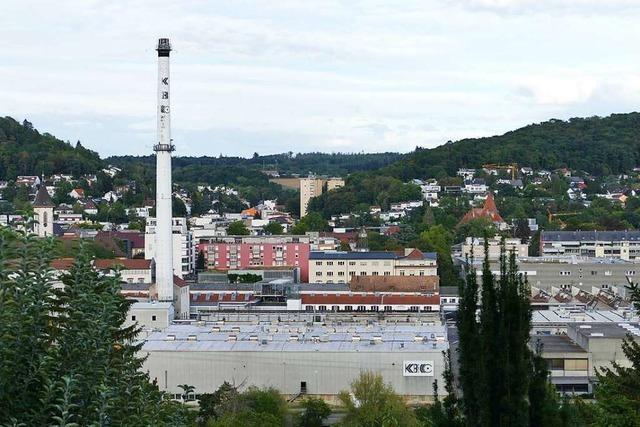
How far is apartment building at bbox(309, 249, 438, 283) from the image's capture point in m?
39.0

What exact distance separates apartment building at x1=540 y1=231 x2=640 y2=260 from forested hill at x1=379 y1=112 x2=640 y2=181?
1002 inches

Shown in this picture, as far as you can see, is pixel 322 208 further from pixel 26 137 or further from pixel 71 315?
pixel 71 315

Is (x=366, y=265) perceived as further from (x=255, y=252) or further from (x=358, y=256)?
(x=255, y=252)

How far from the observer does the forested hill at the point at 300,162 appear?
125625 mm

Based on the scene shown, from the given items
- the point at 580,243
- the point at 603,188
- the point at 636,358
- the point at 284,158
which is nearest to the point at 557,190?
the point at 603,188

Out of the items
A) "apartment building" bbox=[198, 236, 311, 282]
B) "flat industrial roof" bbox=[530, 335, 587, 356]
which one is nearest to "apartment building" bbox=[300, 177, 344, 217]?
"apartment building" bbox=[198, 236, 311, 282]

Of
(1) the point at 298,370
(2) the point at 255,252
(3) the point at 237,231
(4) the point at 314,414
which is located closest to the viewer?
(4) the point at 314,414

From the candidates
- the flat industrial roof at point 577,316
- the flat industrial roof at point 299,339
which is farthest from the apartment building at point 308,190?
the flat industrial roof at point 299,339

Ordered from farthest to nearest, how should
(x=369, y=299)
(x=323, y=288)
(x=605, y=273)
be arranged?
1. (x=605, y=273)
2. (x=323, y=288)
3. (x=369, y=299)

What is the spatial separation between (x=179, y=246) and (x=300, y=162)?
4286 inches

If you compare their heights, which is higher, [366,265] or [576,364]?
[366,265]

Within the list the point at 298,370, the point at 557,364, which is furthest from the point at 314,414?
the point at 557,364

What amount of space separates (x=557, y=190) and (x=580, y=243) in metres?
19.8

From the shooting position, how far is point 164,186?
32.1 meters
